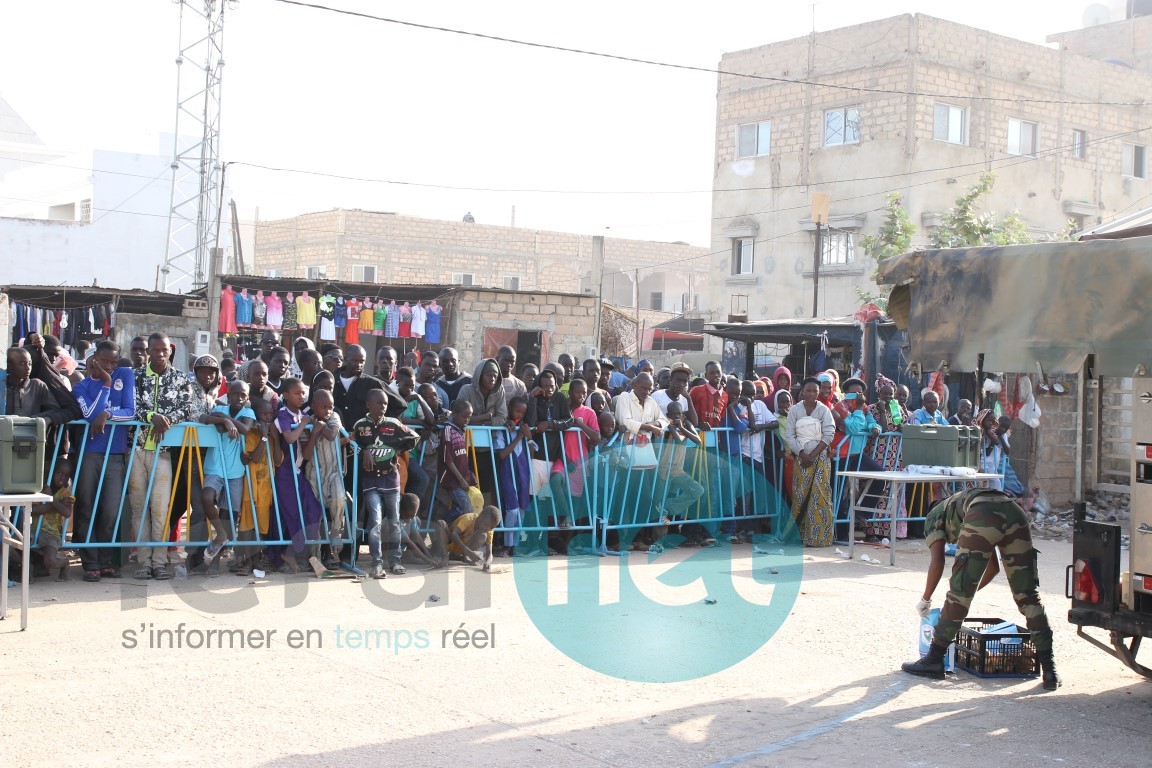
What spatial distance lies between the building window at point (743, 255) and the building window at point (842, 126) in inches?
154

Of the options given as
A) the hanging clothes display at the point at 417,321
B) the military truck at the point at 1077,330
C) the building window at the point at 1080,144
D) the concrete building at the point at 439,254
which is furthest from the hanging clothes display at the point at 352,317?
the building window at the point at 1080,144

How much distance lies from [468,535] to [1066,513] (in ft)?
32.0

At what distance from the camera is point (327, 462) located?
9.59 metres

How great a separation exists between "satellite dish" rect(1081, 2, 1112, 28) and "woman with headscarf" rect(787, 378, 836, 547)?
36.2m

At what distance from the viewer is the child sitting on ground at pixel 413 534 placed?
990 cm

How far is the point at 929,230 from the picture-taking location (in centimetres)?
3091

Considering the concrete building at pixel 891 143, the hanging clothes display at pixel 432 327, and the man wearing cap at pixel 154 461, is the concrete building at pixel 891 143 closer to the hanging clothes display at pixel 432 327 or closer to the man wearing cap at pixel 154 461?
the hanging clothes display at pixel 432 327

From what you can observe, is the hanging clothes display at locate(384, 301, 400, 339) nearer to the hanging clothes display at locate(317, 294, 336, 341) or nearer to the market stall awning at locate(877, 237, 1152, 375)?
the hanging clothes display at locate(317, 294, 336, 341)

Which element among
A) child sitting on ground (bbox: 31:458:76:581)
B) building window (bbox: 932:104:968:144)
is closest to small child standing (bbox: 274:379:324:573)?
child sitting on ground (bbox: 31:458:76:581)

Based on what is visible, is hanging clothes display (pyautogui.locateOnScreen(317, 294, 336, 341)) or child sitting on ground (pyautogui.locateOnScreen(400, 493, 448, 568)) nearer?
child sitting on ground (pyautogui.locateOnScreen(400, 493, 448, 568))

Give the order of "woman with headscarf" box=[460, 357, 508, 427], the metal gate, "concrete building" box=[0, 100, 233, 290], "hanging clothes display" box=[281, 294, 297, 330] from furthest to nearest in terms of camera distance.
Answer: "concrete building" box=[0, 100, 233, 290], "hanging clothes display" box=[281, 294, 297, 330], the metal gate, "woman with headscarf" box=[460, 357, 508, 427]

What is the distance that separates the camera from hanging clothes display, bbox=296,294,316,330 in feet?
73.7

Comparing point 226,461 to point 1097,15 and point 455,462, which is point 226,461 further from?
point 1097,15

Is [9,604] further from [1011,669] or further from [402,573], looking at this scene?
[1011,669]
